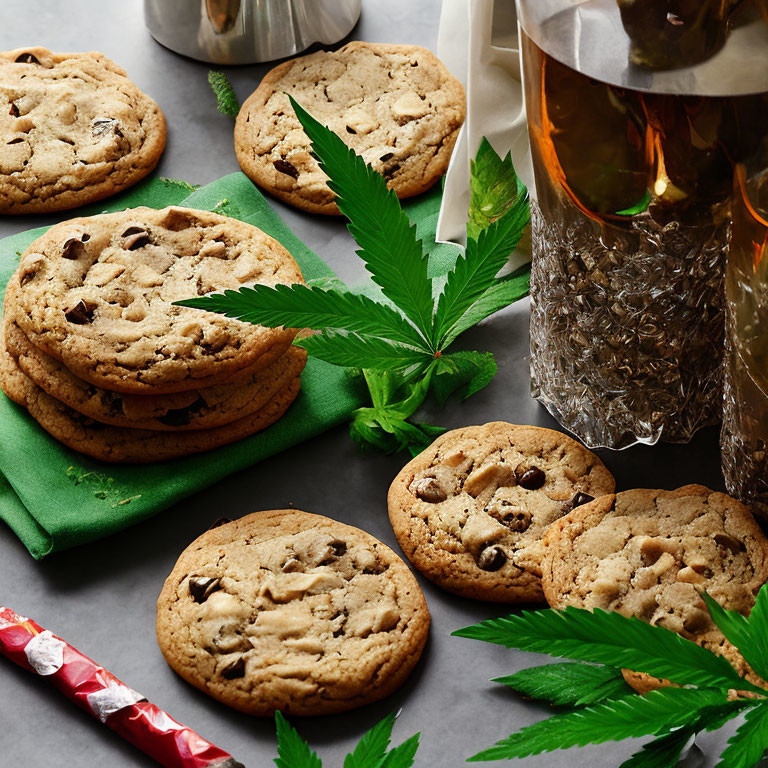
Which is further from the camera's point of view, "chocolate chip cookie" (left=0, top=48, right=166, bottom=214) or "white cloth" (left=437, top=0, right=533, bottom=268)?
"chocolate chip cookie" (left=0, top=48, right=166, bottom=214)

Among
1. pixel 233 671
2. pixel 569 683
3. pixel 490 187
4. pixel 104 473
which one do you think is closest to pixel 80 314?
pixel 104 473

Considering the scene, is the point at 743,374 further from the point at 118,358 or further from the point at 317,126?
the point at 118,358

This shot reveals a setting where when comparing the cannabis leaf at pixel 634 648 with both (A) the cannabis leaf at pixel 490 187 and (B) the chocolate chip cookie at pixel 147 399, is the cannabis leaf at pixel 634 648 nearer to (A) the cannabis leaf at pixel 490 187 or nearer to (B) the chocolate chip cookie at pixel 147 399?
(B) the chocolate chip cookie at pixel 147 399

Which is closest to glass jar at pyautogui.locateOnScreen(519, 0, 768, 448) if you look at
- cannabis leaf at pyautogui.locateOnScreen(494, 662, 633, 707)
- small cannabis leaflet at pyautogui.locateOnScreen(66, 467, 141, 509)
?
cannabis leaf at pyautogui.locateOnScreen(494, 662, 633, 707)

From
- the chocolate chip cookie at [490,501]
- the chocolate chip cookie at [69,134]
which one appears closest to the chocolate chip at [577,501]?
the chocolate chip cookie at [490,501]

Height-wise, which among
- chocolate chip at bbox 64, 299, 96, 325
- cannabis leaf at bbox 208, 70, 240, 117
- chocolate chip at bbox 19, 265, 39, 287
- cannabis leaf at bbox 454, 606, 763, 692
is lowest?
cannabis leaf at bbox 454, 606, 763, 692

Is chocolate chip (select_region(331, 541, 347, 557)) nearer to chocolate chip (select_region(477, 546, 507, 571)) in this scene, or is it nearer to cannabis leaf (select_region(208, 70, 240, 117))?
chocolate chip (select_region(477, 546, 507, 571))
